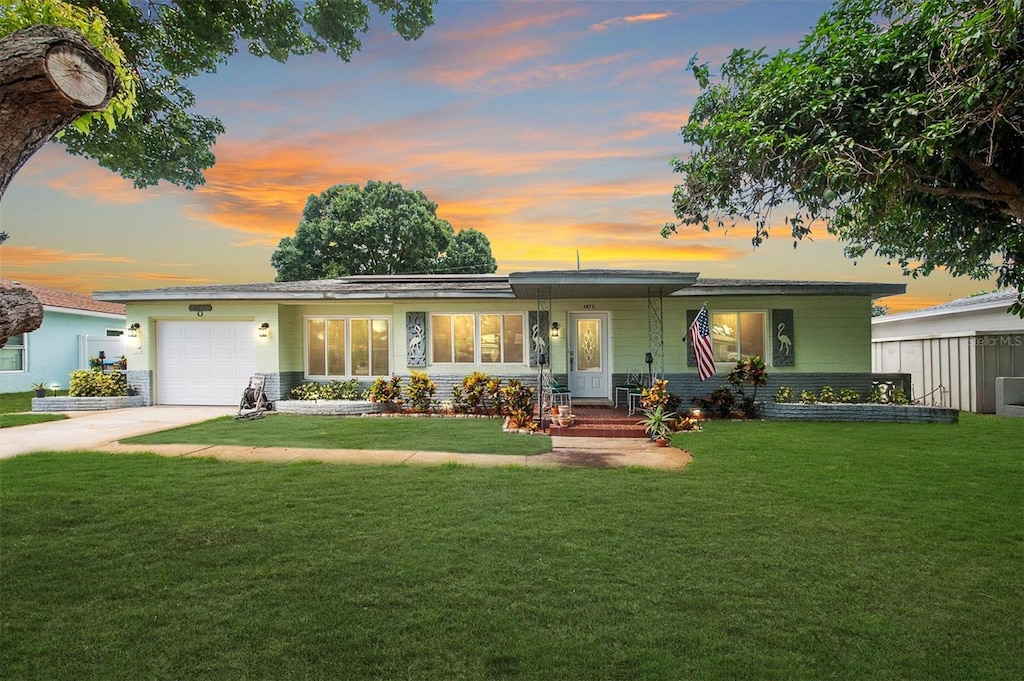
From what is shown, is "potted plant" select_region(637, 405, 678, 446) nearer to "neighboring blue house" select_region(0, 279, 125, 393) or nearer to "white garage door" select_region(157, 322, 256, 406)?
"white garage door" select_region(157, 322, 256, 406)

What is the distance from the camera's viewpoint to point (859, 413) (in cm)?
1069

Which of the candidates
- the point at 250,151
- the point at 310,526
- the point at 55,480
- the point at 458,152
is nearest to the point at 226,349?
the point at 250,151

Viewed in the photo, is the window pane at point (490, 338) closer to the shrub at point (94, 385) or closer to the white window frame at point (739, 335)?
the white window frame at point (739, 335)

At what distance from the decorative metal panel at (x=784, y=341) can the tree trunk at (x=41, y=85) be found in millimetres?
12840

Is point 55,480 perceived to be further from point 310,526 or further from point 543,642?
point 543,642

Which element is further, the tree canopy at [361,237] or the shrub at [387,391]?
the tree canopy at [361,237]

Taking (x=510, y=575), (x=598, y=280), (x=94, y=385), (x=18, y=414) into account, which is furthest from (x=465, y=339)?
(x=18, y=414)

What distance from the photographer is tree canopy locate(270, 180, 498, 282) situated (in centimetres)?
2619

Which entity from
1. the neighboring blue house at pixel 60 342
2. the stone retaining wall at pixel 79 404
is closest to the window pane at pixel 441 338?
the stone retaining wall at pixel 79 404

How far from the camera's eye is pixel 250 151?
13469 mm

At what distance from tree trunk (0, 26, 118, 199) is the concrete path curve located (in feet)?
17.9

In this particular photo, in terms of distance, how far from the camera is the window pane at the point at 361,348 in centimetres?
1334

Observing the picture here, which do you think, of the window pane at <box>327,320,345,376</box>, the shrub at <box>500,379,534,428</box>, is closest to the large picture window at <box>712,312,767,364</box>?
the shrub at <box>500,379,534,428</box>

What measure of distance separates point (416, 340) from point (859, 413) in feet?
32.4
